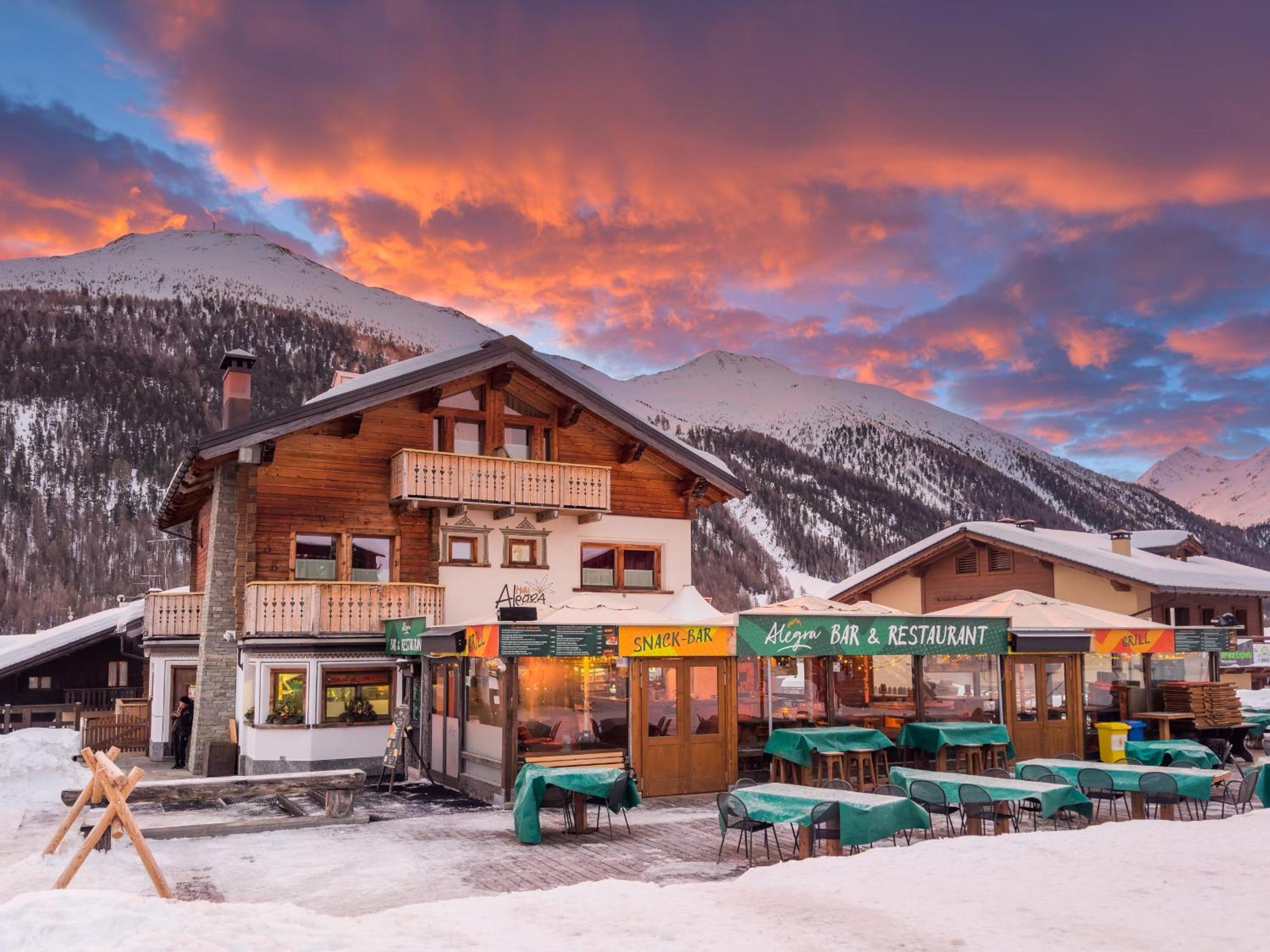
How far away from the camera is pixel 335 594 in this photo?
2392cm

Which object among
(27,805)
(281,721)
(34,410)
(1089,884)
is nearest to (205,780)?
(27,805)

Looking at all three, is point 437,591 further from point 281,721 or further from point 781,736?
point 781,736

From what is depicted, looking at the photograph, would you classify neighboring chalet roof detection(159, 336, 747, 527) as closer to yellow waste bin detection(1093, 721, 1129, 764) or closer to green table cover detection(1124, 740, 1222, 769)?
yellow waste bin detection(1093, 721, 1129, 764)

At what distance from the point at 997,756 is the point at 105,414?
104 meters

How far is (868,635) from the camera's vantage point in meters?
20.7

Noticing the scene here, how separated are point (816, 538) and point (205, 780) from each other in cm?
12327

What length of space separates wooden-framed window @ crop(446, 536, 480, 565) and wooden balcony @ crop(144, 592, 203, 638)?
703 cm

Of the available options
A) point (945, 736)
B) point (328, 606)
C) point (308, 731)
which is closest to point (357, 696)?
point (308, 731)

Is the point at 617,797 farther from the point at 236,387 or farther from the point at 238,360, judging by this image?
the point at 238,360

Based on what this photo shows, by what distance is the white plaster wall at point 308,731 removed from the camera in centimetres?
2341

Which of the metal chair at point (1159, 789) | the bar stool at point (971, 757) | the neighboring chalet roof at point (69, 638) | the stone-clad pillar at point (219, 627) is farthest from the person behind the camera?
the neighboring chalet roof at point (69, 638)

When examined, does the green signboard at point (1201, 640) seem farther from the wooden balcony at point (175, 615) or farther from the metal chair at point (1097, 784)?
the wooden balcony at point (175, 615)

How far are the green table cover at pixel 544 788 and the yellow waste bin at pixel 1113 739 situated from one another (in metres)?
11.4

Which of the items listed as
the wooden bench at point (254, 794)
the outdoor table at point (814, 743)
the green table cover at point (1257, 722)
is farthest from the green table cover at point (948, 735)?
the wooden bench at point (254, 794)
